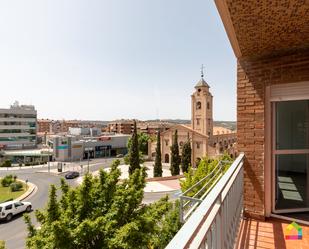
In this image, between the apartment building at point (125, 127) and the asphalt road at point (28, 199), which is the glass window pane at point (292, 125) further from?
the apartment building at point (125, 127)

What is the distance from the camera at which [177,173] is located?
36281mm

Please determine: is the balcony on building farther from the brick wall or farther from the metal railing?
the metal railing

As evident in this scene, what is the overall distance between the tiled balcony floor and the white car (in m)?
19.6

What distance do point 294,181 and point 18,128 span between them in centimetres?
6958

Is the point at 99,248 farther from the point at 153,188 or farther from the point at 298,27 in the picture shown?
the point at 153,188

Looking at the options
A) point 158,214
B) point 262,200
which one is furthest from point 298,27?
point 158,214

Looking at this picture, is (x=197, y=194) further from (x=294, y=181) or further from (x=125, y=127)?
(x=125, y=127)

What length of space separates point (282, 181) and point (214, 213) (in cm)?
421

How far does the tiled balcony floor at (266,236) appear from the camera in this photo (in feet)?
11.1

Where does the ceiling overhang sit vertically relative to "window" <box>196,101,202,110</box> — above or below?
below

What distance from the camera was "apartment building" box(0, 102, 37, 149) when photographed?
198 ft

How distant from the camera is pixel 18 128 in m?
63.1

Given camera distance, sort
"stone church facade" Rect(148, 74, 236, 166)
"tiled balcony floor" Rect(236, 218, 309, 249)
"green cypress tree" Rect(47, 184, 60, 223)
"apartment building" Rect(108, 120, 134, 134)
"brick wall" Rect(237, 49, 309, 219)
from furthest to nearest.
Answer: "apartment building" Rect(108, 120, 134, 134) < "stone church facade" Rect(148, 74, 236, 166) < "green cypress tree" Rect(47, 184, 60, 223) < "brick wall" Rect(237, 49, 309, 219) < "tiled balcony floor" Rect(236, 218, 309, 249)

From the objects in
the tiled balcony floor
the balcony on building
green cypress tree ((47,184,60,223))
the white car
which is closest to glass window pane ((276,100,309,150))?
the balcony on building
